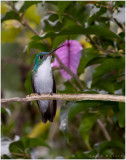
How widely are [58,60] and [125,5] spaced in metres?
0.49

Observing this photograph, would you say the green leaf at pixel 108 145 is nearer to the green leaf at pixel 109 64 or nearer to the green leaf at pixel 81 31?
the green leaf at pixel 109 64

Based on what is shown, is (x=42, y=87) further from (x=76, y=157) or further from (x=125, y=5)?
(x=125, y=5)

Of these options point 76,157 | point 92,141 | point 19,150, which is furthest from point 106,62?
point 92,141

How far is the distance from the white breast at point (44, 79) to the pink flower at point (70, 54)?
0.29 ft

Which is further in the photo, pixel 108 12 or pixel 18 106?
pixel 18 106

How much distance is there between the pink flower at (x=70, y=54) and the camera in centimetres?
209

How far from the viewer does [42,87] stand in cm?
200

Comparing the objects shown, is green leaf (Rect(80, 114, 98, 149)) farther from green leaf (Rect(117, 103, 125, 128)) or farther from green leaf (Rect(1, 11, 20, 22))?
green leaf (Rect(1, 11, 20, 22))

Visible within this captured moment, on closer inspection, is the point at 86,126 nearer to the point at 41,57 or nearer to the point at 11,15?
the point at 41,57

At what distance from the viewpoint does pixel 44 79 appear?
6.41ft

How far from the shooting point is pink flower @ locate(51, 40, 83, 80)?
2.09m

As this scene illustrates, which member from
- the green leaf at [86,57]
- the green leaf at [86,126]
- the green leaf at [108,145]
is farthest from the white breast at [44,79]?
the green leaf at [108,145]

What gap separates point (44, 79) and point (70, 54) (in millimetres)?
271

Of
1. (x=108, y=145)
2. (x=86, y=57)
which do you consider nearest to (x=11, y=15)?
(x=86, y=57)
